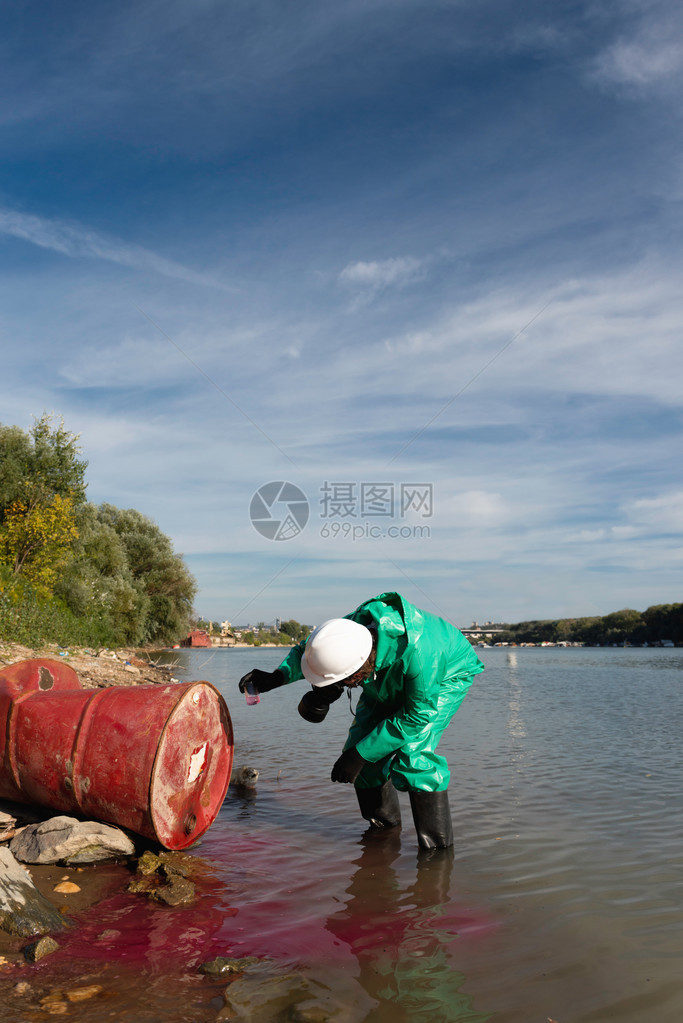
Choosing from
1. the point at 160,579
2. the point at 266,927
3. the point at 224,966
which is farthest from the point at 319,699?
the point at 160,579

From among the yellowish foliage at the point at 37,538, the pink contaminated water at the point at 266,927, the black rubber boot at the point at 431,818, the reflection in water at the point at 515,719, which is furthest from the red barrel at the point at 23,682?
the yellowish foliage at the point at 37,538

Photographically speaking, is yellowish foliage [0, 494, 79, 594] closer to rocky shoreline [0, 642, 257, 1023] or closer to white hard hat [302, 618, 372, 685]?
rocky shoreline [0, 642, 257, 1023]

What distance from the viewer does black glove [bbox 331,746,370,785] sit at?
4.59 meters

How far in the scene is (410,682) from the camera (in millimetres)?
4367

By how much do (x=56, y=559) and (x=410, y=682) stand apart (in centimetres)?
2460

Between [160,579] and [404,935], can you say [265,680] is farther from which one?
[160,579]

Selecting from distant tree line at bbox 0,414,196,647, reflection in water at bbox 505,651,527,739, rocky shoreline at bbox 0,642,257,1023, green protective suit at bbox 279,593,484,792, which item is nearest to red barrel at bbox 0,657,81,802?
rocky shoreline at bbox 0,642,257,1023

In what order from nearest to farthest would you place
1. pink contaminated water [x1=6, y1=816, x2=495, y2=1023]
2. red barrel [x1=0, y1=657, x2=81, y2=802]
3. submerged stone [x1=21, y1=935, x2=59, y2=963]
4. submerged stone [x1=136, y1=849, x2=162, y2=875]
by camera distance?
pink contaminated water [x1=6, y1=816, x2=495, y2=1023]
submerged stone [x1=21, y1=935, x2=59, y2=963]
submerged stone [x1=136, y1=849, x2=162, y2=875]
red barrel [x1=0, y1=657, x2=81, y2=802]

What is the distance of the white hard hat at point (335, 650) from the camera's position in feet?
13.1

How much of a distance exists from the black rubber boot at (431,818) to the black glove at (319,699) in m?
0.82

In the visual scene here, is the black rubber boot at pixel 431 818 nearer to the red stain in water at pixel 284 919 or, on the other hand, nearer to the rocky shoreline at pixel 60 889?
the red stain in water at pixel 284 919

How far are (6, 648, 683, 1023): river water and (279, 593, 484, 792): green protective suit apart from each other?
0.62m

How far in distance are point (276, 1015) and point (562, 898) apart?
6.39ft

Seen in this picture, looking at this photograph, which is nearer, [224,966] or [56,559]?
[224,966]
